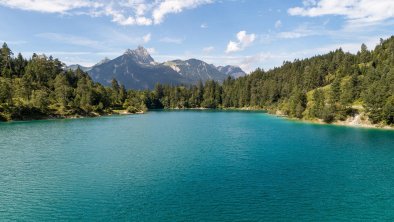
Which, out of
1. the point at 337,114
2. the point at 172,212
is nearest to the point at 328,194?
the point at 172,212

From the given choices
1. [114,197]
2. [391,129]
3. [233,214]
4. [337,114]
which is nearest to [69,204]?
[114,197]

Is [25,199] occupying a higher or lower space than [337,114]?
lower

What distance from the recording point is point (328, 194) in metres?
A: 46.4

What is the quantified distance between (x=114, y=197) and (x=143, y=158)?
26.2 m

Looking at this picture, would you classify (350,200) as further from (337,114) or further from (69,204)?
(337,114)

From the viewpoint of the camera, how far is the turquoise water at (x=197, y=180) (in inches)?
1572

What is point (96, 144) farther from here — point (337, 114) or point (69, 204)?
point (337, 114)

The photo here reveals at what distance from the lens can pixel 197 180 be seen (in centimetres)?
5353

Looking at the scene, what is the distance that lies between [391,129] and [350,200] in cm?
9835

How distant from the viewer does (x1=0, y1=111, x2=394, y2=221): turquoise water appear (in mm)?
39938

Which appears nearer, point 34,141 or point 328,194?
point 328,194

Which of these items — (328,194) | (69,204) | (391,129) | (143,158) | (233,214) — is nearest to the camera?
(233,214)

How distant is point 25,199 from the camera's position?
146 feet

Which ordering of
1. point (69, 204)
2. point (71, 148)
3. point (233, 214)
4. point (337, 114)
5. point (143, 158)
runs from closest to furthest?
1. point (233, 214)
2. point (69, 204)
3. point (143, 158)
4. point (71, 148)
5. point (337, 114)
